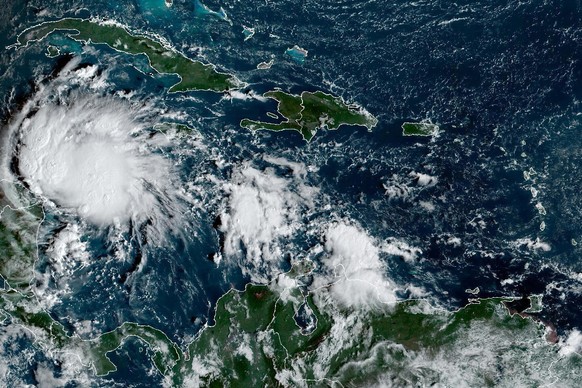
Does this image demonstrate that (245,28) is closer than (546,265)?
No

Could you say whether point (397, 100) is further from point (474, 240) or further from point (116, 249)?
point (116, 249)

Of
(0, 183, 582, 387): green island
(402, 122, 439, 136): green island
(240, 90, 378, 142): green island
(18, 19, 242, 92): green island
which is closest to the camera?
(0, 183, 582, 387): green island

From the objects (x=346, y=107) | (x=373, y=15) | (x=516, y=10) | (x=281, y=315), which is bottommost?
(x=281, y=315)

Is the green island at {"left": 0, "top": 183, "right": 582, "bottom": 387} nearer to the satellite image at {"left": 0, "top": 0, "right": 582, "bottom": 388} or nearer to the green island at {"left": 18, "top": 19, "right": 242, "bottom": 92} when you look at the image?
the satellite image at {"left": 0, "top": 0, "right": 582, "bottom": 388}

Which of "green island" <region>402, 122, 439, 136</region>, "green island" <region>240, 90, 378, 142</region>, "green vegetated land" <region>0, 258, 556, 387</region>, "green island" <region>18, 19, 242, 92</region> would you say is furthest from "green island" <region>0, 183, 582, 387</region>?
"green island" <region>18, 19, 242, 92</region>

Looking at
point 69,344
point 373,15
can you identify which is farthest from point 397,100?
point 69,344
